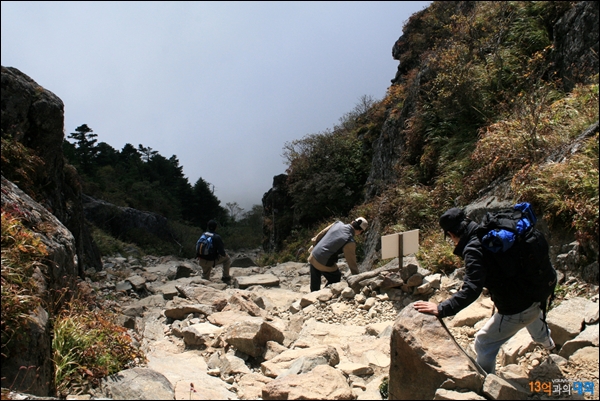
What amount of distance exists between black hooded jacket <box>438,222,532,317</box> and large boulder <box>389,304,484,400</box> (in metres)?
0.22

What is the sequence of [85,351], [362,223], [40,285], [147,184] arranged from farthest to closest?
1. [147,184]
2. [362,223]
3. [40,285]
4. [85,351]

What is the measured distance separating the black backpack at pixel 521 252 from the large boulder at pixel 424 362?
2.49ft

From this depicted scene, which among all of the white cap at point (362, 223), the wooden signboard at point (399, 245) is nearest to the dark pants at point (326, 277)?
the white cap at point (362, 223)

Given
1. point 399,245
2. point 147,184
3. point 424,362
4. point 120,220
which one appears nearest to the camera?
point 424,362

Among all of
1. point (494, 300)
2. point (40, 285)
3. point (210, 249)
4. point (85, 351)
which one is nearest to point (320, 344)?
point (494, 300)

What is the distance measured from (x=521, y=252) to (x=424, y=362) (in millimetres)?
1202

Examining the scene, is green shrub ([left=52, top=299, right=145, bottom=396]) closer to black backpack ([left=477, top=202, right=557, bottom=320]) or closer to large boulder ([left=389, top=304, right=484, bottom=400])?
large boulder ([left=389, top=304, right=484, bottom=400])

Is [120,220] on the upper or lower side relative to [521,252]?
upper

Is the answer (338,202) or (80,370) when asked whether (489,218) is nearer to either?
(80,370)

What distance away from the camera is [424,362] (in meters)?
3.44

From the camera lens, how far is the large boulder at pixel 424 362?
3.34 m

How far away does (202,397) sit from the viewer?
12.1ft

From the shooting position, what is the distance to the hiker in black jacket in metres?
3.53

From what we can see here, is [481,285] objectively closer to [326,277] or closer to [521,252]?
[521,252]
